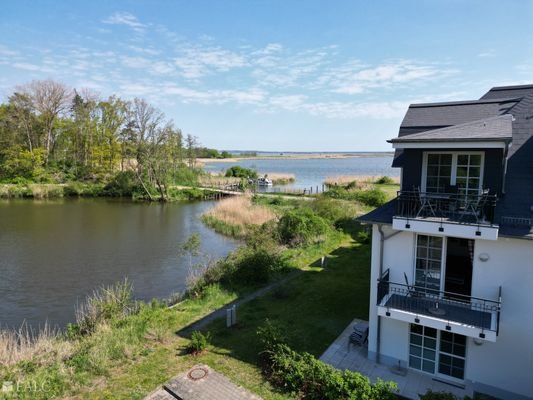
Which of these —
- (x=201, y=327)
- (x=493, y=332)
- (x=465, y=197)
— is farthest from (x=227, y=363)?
(x=465, y=197)

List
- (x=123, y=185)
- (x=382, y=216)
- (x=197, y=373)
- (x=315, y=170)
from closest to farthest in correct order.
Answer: (x=197, y=373)
(x=382, y=216)
(x=123, y=185)
(x=315, y=170)

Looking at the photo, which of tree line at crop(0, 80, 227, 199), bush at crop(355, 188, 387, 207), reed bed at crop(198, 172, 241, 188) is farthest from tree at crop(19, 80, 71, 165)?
bush at crop(355, 188, 387, 207)

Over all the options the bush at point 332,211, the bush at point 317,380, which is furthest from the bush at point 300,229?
the bush at point 317,380

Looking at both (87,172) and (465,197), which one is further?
(87,172)

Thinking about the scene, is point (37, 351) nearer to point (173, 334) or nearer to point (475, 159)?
point (173, 334)

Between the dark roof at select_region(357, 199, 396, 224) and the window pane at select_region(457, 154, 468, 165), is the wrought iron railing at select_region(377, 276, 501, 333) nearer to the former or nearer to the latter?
the dark roof at select_region(357, 199, 396, 224)

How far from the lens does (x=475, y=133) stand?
793cm

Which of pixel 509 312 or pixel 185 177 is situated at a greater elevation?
pixel 185 177

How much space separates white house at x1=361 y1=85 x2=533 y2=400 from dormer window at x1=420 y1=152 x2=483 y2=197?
0.07ft

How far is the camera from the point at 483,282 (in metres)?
8.05

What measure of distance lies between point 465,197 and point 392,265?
2.34 m

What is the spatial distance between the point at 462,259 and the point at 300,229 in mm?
13351

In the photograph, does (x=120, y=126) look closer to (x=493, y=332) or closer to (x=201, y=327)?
(x=201, y=327)

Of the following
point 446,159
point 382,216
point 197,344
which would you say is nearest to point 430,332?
point 382,216
